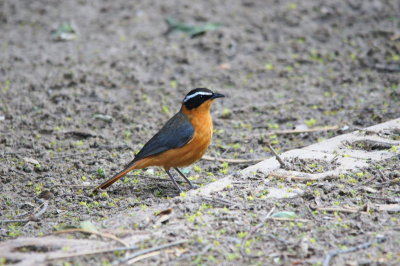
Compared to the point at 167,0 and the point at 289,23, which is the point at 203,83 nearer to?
the point at 289,23

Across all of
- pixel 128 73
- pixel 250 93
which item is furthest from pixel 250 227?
pixel 128 73

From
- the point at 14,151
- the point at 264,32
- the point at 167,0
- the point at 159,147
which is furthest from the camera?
the point at 167,0

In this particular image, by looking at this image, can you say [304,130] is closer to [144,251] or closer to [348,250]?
[348,250]

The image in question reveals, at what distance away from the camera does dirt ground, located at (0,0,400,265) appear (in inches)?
177

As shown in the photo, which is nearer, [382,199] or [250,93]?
[382,199]

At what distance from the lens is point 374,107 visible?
8031 mm

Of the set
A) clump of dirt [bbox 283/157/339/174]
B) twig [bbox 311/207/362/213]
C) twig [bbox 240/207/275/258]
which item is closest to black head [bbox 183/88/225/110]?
clump of dirt [bbox 283/157/339/174]

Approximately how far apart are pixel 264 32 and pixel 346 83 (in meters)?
2.41

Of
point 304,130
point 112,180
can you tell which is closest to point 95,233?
point 112,180

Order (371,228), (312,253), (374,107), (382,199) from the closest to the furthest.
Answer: (312,253) < (371,228) < (382,199) < (374,107)

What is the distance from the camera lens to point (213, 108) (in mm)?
8703

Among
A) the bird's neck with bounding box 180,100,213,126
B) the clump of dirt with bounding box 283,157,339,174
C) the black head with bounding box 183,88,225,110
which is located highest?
the black head with bounding box 183,88,225,110

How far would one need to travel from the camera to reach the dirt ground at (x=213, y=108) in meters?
4.51

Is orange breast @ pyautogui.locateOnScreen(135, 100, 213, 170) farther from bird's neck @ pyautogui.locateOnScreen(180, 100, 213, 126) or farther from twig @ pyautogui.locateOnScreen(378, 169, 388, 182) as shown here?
twig @ pyautogui.locateOnScreen(378, 169, 388, 182)
